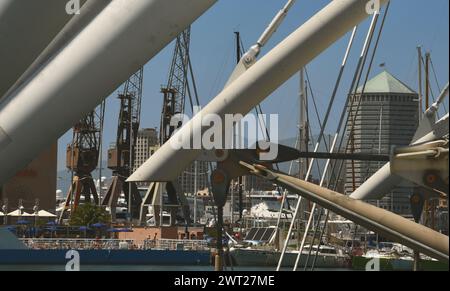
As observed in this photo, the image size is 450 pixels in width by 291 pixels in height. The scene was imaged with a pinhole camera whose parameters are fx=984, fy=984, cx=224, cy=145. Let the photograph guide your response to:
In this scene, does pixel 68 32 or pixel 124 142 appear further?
pixel 124 142

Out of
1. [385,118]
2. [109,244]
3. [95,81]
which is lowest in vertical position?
[109,244]

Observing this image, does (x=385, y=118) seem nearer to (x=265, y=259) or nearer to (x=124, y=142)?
(x=265, y=259)

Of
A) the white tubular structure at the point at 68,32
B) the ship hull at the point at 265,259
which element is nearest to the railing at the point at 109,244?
the ship hull at the point at 265,259

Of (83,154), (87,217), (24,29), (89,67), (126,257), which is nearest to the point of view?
(89,67)

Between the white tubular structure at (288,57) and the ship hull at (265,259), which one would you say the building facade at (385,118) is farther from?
the white tubular structure at (288,57)

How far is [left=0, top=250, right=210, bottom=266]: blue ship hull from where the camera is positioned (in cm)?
7094

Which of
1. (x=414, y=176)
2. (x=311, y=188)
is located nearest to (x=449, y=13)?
(x=414, y=176)

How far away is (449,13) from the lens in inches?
265

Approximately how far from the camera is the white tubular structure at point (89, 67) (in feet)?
40.0

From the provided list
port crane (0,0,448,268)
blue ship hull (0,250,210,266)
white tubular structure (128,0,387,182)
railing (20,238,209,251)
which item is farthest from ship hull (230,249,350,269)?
port crane (0,0,448,268)

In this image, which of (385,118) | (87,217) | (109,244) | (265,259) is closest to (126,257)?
(109,244)

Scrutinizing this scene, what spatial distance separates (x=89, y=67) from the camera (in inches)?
485

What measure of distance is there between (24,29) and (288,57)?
416 cm

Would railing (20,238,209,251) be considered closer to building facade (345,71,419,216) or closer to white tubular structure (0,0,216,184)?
building facade (345,71,419,216)
